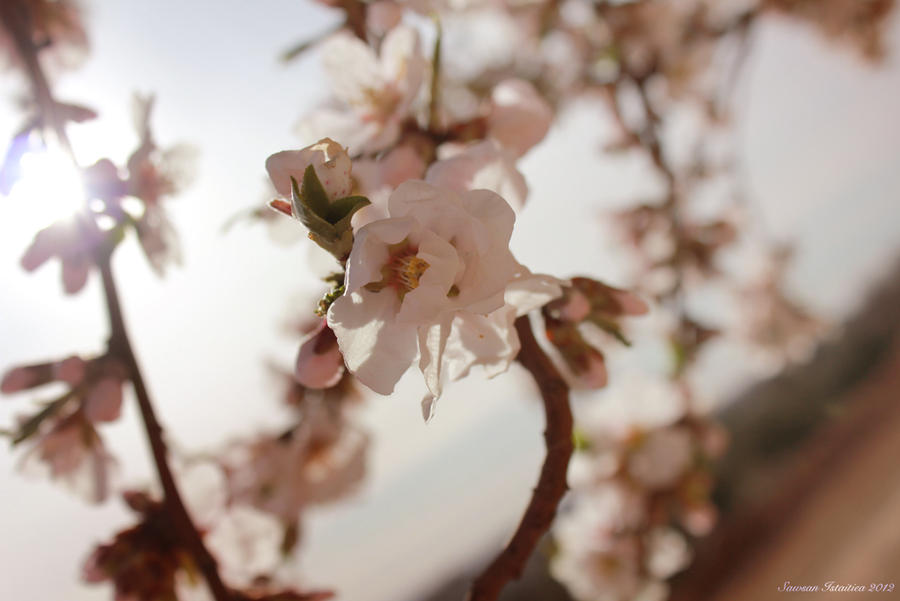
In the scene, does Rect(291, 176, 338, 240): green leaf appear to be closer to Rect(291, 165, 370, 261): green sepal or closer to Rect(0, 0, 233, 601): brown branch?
Rect(291, 165, 370, 261): green sepal

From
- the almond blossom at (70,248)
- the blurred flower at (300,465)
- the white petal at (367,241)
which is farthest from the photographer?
the blurred flower at (300,465)

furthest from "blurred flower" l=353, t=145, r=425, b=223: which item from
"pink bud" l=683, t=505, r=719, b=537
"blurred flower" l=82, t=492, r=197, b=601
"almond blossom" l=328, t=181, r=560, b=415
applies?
"pink bud" l=683, t=505, r=719, b=537

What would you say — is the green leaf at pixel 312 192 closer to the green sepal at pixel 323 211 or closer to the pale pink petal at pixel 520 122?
the green sepal at pixel 323 211

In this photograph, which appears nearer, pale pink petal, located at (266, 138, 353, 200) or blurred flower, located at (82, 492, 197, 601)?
pale pink petal, located at (266, 138, 353, 200)

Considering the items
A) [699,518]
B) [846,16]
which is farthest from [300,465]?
[846,16]

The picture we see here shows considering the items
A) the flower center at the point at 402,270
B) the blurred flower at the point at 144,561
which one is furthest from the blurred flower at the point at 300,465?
the flower center at the point at 402,270

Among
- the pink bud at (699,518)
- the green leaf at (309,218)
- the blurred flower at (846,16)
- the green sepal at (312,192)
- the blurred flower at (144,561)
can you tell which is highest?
the blurred flower at (846,16)
